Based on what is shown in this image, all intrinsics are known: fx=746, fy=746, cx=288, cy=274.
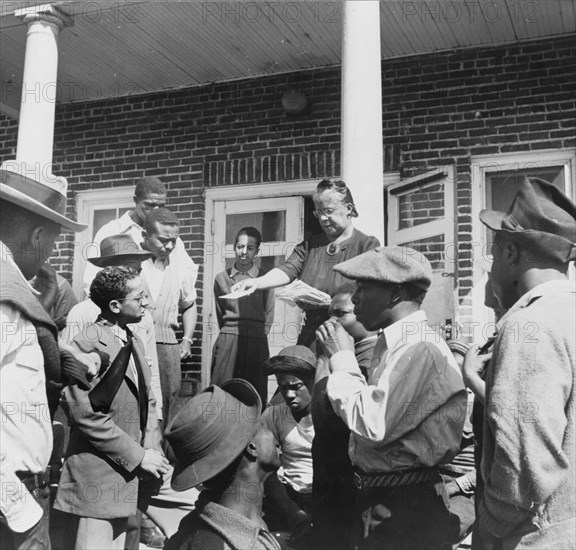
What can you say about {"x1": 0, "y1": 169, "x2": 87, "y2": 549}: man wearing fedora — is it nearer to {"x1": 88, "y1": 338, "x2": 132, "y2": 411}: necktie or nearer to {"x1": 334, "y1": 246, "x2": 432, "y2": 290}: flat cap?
{"x1": 88, "y1": 338, "x2": 132, "y2": 411}: necktie

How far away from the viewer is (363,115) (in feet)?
15.9

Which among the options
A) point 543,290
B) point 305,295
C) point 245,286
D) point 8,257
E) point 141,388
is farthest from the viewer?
point 245,286

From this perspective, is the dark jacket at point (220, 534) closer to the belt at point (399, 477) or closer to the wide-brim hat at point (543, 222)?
the belt at point (399, 477)

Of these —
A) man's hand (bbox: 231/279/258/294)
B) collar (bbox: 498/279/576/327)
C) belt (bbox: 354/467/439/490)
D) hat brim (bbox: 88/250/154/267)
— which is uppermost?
hat brim (bbox: 88/250/154/267)

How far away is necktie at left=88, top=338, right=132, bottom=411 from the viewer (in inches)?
124

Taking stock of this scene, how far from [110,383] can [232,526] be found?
35.3 inches

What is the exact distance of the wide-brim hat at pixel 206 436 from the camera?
274 centimetres

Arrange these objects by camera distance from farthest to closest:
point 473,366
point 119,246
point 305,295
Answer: point 119,246
point 305,295
point 473,366

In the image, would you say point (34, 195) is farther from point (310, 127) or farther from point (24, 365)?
point (310, 127)

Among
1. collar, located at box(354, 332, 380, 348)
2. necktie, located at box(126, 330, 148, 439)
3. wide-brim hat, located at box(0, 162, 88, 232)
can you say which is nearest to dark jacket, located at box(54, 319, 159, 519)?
necktie, located at box(126, 330, 148, 439)

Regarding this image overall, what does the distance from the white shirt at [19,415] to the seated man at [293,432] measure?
164 centimetres

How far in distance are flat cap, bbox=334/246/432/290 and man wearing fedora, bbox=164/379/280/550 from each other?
A: 0.71 metres

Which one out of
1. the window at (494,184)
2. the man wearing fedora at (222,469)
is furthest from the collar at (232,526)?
the window at (494,184)

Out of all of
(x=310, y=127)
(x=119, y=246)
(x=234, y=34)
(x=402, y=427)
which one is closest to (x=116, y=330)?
(x=402, y=427)
